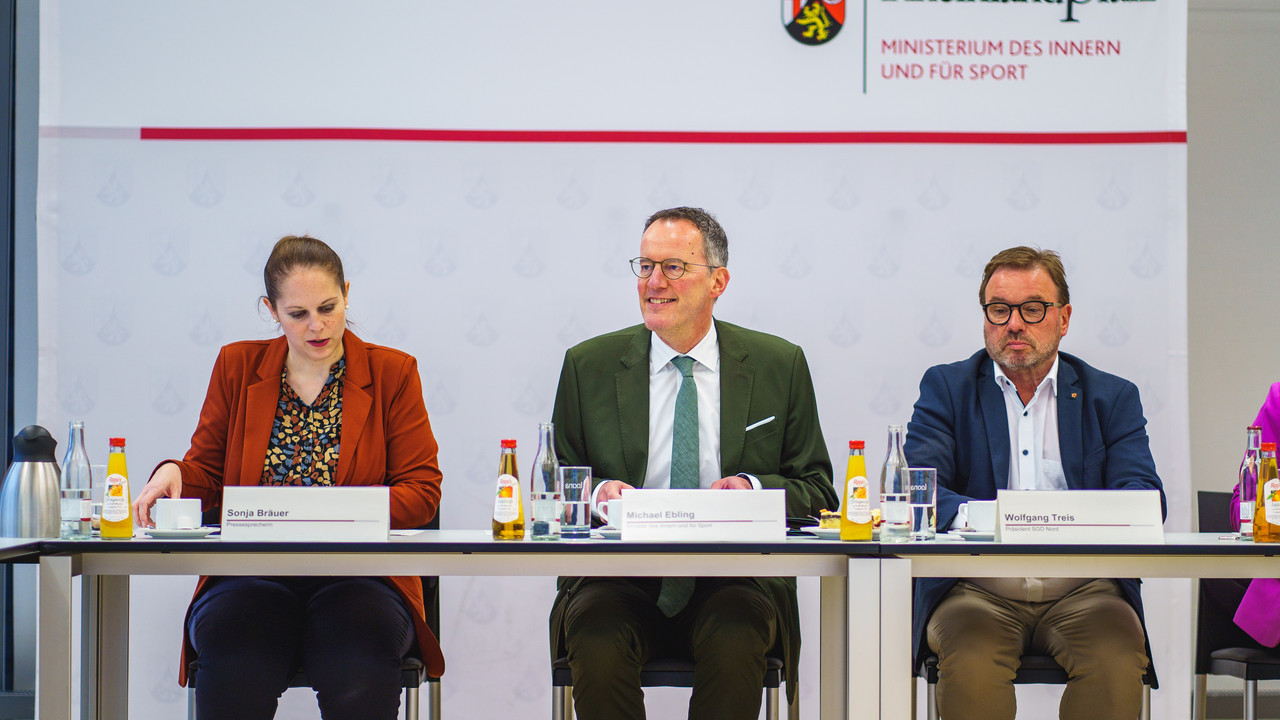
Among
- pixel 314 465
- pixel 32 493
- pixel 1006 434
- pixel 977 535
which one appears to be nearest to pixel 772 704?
pixel 977 535

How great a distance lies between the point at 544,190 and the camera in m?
3.54

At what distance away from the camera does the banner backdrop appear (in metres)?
3.49

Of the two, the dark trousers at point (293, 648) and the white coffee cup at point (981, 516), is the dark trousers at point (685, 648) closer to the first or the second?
the dark trousers at point (293, 648)

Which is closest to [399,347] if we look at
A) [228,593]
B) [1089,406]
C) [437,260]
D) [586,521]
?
[437,260]

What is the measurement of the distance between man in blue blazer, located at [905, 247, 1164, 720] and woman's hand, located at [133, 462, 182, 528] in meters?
1.62

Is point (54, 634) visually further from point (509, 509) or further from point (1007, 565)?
point (1007, 565)

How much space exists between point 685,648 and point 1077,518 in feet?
2.81

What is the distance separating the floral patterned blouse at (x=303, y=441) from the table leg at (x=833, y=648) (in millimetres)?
1132

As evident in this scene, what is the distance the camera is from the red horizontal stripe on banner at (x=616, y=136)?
3514 mm

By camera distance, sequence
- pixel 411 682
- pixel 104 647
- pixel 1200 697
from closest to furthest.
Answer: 1. pixel 104 647
2. pixel 411 682
3. pixel 1200 697

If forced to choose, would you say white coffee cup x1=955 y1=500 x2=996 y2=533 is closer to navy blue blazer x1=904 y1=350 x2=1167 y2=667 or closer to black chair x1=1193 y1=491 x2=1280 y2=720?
navy blue blazer x1=904 y1=350 x2=1167 y2=667

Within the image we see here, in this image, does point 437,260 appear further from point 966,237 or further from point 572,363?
point 966,237

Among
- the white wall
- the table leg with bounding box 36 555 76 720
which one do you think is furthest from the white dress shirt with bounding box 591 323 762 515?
the white wall

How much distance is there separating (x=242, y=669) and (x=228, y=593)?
0.64 feet
